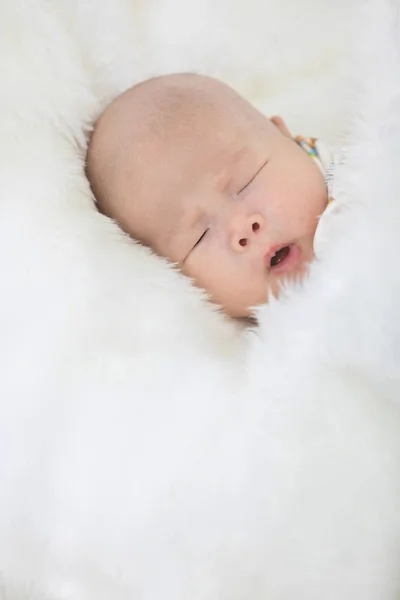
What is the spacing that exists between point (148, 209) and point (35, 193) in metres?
0.17

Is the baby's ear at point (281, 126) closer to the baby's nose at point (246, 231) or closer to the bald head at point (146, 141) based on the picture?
the bald head at point (146, 141)

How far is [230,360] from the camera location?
0.82 meters

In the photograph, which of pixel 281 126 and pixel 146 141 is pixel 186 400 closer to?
pixel 146 141

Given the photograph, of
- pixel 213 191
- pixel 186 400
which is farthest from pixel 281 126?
pixel 186 400

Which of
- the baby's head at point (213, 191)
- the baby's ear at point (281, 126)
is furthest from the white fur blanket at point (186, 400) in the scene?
the baby's ear at point (281, 126)

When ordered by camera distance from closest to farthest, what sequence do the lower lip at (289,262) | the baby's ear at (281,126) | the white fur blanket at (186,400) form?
the white fur blanket at (186,400) < the lower lip at (289,262) < the baby's ear at (281,126)

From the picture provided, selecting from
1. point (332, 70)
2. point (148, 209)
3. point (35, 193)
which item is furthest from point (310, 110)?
point (35, 193)

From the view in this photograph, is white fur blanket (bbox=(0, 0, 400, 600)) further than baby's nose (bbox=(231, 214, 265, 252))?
No

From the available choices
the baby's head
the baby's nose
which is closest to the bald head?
the baby's head

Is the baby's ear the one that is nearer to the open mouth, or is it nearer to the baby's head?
the baby's head

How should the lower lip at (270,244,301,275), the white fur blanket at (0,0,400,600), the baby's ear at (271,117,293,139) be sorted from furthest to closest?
1. the baby's ear at (271,117,293,139)
2. the lower lip at (270,244,301,275)
3. the white fur blanket at (0,0,400,600)

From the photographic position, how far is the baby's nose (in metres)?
0.91

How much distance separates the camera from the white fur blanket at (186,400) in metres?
0.66

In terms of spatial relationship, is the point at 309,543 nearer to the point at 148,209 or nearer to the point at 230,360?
the point at 230,360
